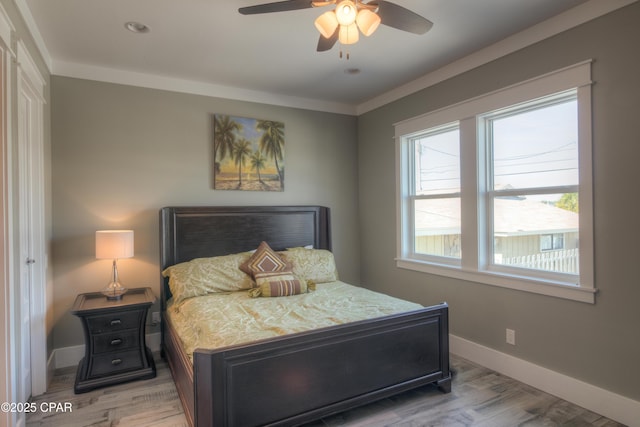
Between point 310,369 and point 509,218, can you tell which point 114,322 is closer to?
point 310,369

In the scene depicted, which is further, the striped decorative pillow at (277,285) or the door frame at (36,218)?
the striped decorative pillow at (277,285)

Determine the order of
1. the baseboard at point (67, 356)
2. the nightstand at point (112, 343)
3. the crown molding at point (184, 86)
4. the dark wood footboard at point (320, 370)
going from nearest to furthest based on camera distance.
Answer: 1. the dark wood footboard at point (320, 370)
2. the nightstand at point (112, 343)
3. the baseboard at point (67, 356)
4. the crown molding at point (184, 86)

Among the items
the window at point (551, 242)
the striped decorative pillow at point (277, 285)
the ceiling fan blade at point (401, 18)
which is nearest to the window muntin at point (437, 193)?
the window at point (551, 242)

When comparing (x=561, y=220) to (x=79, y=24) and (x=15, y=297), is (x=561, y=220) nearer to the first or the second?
(x=15, y=297)

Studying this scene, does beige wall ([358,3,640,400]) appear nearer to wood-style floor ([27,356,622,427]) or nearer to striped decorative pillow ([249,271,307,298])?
wood-style floor ([27,356,622,427])

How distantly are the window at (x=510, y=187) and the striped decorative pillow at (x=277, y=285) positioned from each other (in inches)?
53.9

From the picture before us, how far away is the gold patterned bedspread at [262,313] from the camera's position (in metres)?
2.25

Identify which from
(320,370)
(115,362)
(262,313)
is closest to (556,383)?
(320,370)

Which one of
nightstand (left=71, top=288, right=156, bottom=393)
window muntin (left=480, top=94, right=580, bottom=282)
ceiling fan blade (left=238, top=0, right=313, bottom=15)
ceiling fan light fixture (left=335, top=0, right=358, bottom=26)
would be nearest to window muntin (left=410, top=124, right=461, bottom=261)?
window muntin (left=480, top=94, right=580, bottom=282)

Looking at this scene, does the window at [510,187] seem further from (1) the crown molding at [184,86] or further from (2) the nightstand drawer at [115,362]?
(2) the nightstand drawer at [115,362]

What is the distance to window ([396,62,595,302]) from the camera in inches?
101

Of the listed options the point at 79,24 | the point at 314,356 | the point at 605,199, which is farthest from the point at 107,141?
the point at 605,199

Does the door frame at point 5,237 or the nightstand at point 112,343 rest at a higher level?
the door frame at point 5,237

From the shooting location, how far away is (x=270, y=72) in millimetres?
3543
